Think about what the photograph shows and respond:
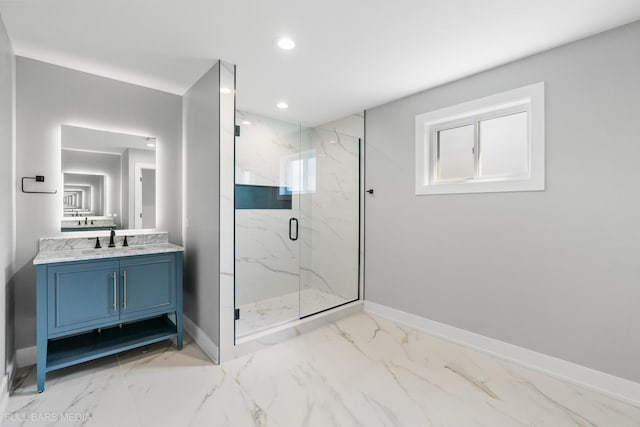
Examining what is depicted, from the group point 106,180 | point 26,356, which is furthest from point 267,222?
point 26,356

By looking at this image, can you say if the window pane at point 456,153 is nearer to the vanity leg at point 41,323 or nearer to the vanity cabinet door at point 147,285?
the vanity cabinet door at point 147,285

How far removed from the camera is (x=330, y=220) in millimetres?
3582

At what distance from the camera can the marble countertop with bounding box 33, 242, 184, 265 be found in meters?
2.06

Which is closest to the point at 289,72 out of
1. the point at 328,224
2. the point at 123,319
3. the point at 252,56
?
the point at 252,56

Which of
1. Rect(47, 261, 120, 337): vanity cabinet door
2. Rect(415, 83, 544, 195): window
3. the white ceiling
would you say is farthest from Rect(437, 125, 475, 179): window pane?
Rect(47, 261, 120, 337): vanity cabinet door

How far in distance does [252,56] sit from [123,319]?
228cm

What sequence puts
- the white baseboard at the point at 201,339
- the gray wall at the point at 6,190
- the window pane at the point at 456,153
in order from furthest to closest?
the window pane at the point at 456,153 → the white baseboard at the point at 201,339 → the gray wall at the point at 6,190

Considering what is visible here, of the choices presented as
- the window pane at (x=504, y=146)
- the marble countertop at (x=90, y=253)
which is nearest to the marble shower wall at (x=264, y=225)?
the marble countertop at (x=90, y=253)

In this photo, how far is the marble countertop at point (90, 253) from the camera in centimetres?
206

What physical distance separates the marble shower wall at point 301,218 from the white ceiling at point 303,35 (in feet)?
2.27

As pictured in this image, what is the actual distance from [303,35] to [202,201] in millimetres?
1565

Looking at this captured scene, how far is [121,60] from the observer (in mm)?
2371

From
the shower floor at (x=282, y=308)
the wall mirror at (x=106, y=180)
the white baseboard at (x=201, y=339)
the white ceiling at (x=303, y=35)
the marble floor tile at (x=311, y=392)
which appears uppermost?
the white ceiling at (x=303, y=35)

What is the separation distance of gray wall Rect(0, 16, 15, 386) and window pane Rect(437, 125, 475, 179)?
338cm
